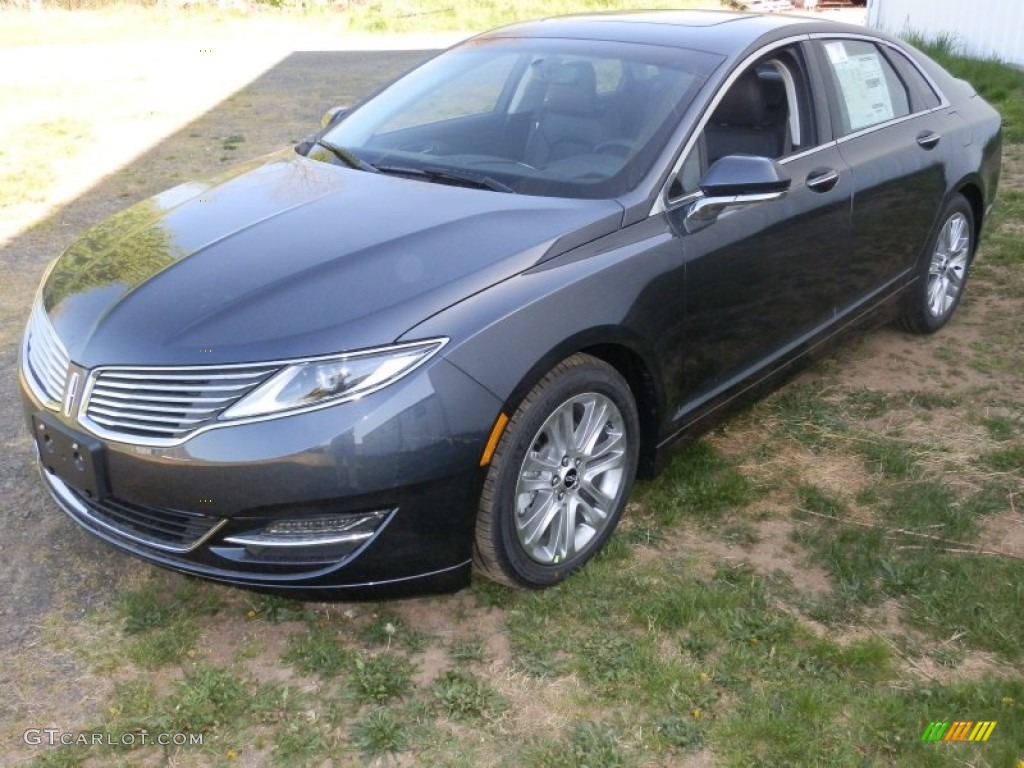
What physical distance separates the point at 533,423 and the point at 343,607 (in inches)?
33.4

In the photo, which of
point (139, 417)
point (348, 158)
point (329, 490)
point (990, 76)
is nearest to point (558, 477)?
point (329, 490)

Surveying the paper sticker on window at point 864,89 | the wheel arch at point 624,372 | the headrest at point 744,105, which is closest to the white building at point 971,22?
the paper sticker on window at point 864,89

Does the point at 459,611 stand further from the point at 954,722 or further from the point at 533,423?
the point at 954,722

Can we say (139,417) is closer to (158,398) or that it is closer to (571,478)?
(158,398)

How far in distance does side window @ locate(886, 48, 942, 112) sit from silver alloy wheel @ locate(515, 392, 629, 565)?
2.50 metres

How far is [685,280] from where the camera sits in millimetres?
3326

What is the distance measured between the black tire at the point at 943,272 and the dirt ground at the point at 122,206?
124 millimetres

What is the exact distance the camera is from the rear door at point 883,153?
416 centimetres

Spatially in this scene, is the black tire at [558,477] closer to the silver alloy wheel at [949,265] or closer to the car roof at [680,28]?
the car roof at [680,28]

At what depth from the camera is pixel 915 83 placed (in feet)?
15.6

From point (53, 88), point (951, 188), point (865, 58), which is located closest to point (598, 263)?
point (865, 58)

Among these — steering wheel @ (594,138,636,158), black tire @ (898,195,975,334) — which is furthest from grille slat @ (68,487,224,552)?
black tire @ (898,195,975,334)

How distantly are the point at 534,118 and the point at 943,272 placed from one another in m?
2.55

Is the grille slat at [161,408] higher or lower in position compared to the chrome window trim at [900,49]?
lower
